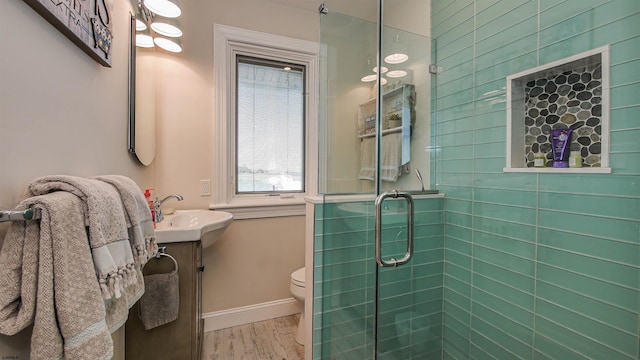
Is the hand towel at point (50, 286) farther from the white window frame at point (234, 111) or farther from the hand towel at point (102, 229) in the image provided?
the white window frame at point (234, 111)

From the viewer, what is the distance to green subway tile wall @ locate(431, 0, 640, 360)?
3.15 feet

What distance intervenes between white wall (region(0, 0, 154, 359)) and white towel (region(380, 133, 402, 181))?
4.50 feet

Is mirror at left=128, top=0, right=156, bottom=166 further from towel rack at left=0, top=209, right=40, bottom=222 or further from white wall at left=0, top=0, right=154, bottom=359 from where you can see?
towel rack at left=0, top=209, right=40, bottom=222

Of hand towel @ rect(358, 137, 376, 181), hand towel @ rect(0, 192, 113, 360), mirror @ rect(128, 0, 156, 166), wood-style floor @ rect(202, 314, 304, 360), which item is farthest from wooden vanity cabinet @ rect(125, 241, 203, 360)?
hand towel @ rect(358, 137, 376, 181)

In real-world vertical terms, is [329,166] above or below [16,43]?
below

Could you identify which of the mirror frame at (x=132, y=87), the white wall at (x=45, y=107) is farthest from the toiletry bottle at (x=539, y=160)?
the mirror frame at (x=132, y=87)

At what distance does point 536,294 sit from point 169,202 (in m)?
2.25

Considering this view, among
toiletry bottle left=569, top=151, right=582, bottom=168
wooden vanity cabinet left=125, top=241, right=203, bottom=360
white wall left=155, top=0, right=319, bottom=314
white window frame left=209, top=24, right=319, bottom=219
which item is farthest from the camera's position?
white window frame left=209, top=24, right=319, bottom=219

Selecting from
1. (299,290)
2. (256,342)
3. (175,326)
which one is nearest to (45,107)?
(175,326)

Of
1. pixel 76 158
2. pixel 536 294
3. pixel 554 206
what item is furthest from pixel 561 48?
pixel 76 158

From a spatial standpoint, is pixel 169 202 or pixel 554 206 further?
pixel 169 202

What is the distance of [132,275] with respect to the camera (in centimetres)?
74

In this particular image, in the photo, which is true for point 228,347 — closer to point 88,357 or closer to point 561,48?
point 88,357


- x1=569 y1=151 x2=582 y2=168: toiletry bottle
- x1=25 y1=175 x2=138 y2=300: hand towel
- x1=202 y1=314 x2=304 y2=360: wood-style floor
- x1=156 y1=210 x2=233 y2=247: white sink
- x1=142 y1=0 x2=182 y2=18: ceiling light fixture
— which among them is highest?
x1=142 y1=0 x2=182 y2=18: ceiling light fixture
